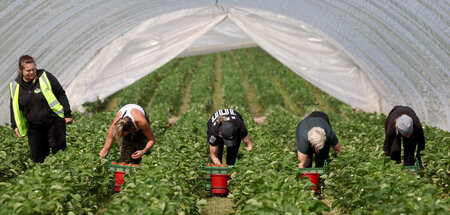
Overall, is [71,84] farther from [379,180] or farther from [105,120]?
[379,180]

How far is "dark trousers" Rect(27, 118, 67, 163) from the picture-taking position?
6.78 m

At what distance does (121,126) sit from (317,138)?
2.45m

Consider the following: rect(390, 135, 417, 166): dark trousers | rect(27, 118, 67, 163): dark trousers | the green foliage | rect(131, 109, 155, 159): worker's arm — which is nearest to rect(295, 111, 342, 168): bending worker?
the green foliage

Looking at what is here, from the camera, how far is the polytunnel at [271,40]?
9992 millimetres

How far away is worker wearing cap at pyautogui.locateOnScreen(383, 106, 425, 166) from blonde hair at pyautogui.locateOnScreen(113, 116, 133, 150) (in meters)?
3.55

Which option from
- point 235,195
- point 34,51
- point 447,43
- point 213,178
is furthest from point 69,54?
point 447,43

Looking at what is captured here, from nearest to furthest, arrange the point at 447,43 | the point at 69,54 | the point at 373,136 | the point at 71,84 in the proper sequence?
the point at 447,43
the point at 373,136
the point at 69,54
the point at 71,84

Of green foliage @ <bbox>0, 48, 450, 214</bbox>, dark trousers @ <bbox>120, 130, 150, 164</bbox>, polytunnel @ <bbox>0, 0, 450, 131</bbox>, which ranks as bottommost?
green foliage @ <bbox>0, 48, 450, 214</bbox>

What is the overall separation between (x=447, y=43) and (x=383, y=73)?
288 centimetres

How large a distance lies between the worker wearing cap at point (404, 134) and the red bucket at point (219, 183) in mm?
2349

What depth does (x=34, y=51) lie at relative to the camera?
10.6m

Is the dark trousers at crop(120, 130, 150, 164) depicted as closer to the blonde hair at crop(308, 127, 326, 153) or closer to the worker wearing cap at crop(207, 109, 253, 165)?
the worker wearing cap at crop(207, 109, 253, 165)

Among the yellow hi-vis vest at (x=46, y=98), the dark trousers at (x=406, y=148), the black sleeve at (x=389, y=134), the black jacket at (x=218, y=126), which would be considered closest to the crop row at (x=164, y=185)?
the black jacket at (x=218, y=126)

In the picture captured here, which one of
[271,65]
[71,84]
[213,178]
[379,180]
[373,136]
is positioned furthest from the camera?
[271,65]
